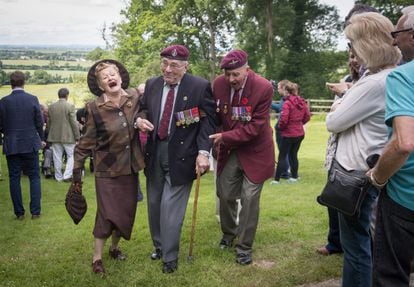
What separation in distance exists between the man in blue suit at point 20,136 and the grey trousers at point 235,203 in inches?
135

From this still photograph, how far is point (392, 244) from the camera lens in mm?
2539

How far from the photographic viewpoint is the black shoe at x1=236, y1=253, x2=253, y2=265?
15.3 feet

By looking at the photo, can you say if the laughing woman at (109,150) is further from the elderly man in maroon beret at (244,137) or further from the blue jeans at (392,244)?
the blue jeans at (392,244)

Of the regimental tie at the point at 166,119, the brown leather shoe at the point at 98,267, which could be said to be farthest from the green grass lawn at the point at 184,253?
the regimental tie at the point at 166,119

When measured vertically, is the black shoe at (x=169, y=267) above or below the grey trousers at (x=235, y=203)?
below

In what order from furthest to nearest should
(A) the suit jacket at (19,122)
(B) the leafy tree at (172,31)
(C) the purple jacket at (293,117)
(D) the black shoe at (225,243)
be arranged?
(B) the leafy tree at (172,31) < (C) the purple jacket at (293,117) < (A) the suit jacket at (19,122) < (D) the black shoe at (225,243)

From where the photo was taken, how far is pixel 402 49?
272 cm

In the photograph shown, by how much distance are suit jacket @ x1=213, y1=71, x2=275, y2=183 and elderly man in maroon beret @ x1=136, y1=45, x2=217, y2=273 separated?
0.77 ft

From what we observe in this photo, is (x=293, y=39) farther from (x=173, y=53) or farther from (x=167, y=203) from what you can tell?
(x=167, y=203)

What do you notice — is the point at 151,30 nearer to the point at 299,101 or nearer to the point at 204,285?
the point at 299,101

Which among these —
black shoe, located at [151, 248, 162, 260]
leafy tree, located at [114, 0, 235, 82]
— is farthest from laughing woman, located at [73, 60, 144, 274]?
leafy tree, located at [114, 0, 235, 82]

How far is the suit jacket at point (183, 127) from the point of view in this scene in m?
4.51

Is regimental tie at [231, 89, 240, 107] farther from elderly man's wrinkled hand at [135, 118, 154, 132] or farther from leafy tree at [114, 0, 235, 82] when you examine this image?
leafy tree at [114, 0, 235, 82]

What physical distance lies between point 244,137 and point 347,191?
166 centimetres
